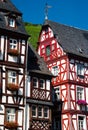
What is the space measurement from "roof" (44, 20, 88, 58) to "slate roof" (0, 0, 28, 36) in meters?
7.42

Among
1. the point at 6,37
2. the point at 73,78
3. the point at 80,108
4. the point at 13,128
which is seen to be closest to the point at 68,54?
the point at 73,78

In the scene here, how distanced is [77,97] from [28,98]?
8.02 metres

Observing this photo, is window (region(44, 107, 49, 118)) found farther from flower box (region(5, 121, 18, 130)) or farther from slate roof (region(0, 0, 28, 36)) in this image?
slate roof (region(0, 0, 28, 36))

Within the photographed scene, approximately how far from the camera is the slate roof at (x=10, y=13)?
4262 cm

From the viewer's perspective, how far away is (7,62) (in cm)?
4141

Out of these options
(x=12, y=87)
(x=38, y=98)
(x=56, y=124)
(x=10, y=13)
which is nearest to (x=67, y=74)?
(x=38, y=98)

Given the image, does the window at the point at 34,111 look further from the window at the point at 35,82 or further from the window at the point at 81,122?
the window at the point at 81,122

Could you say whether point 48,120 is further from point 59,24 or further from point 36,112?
point 59,24

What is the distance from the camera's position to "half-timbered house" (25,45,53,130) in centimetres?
4266

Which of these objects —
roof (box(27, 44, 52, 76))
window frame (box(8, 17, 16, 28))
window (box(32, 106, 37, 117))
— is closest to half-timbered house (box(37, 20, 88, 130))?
roof (box(27, 44, 52, 76))

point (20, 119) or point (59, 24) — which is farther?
point (59, 24)

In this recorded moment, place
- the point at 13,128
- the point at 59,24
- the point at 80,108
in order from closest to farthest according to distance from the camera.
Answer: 1. the point at 13,128
2. the point at 80,108
3. the point at 59,24

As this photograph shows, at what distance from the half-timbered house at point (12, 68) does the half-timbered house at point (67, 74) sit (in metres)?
7.48

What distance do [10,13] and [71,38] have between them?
11992 mm
